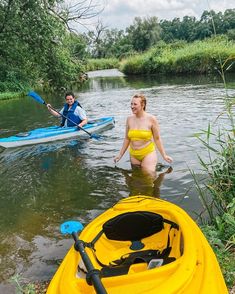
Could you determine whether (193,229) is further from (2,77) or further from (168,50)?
(168,50)

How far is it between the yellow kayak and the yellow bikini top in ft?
7.01

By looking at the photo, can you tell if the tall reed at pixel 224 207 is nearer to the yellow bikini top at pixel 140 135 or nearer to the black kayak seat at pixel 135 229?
the black kayak seat at pixel 135 229

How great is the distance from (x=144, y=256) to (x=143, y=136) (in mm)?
2865

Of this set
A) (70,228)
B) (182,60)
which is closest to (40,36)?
(182,60)

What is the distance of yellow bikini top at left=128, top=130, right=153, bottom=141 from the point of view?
19.0 feet

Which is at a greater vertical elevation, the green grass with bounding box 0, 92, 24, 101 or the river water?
the green grass with bounding box 0, 92, 24, 101

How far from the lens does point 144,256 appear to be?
3172 millimetres

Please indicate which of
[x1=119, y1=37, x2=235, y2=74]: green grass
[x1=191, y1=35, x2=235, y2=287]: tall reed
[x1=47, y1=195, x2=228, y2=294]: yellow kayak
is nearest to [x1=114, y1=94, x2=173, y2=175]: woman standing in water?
[x1=191, y1=35, x2=235, y2=287]: tall reed

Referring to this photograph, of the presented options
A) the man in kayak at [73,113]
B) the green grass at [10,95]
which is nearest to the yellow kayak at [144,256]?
the man in kayak at [73,113]

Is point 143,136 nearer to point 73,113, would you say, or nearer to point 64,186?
point 64,186

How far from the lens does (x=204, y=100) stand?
13.4 m

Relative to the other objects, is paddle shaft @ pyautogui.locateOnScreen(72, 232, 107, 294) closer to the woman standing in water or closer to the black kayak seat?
the black kayak seat

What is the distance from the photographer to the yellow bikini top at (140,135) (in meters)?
5.80

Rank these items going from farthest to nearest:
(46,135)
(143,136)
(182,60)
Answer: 1. (182,60)
2. (46,135)
3. (143,136)
